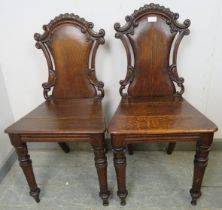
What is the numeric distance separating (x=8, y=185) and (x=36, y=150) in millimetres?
404

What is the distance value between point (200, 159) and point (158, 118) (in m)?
0.29

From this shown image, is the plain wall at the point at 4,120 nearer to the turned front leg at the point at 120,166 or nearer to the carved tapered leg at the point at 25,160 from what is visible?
the carved tapered leg at the point at 25,160

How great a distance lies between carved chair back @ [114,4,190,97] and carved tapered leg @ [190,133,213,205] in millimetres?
429

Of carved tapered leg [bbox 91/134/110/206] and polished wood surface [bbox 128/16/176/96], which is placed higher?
polished wood surface [bbox 128/16/176/96]

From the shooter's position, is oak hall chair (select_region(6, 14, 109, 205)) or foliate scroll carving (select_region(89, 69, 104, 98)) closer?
oak hall chair (select_region(6, 14, 109, 205))

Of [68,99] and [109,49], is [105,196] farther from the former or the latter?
[109,49]

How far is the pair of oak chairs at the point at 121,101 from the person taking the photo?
3.39ft

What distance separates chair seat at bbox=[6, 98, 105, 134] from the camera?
1.06 metres

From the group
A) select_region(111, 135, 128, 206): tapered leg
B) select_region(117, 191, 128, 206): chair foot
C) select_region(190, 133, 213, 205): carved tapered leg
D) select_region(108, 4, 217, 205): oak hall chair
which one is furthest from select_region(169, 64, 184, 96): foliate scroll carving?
Result: select_region(117, 191, 128, 206): chair foot

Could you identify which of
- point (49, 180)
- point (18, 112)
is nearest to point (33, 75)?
point (18, 112)

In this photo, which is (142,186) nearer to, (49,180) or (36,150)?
(49,180)

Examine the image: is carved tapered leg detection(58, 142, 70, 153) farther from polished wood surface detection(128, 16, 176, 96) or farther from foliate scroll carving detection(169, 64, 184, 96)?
foliate scroll carving detection(169, 64, 184, 96)

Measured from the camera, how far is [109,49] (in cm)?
147

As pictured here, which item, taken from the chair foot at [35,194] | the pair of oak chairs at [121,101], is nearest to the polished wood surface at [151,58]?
the pair of oak chairs at [121,101]
